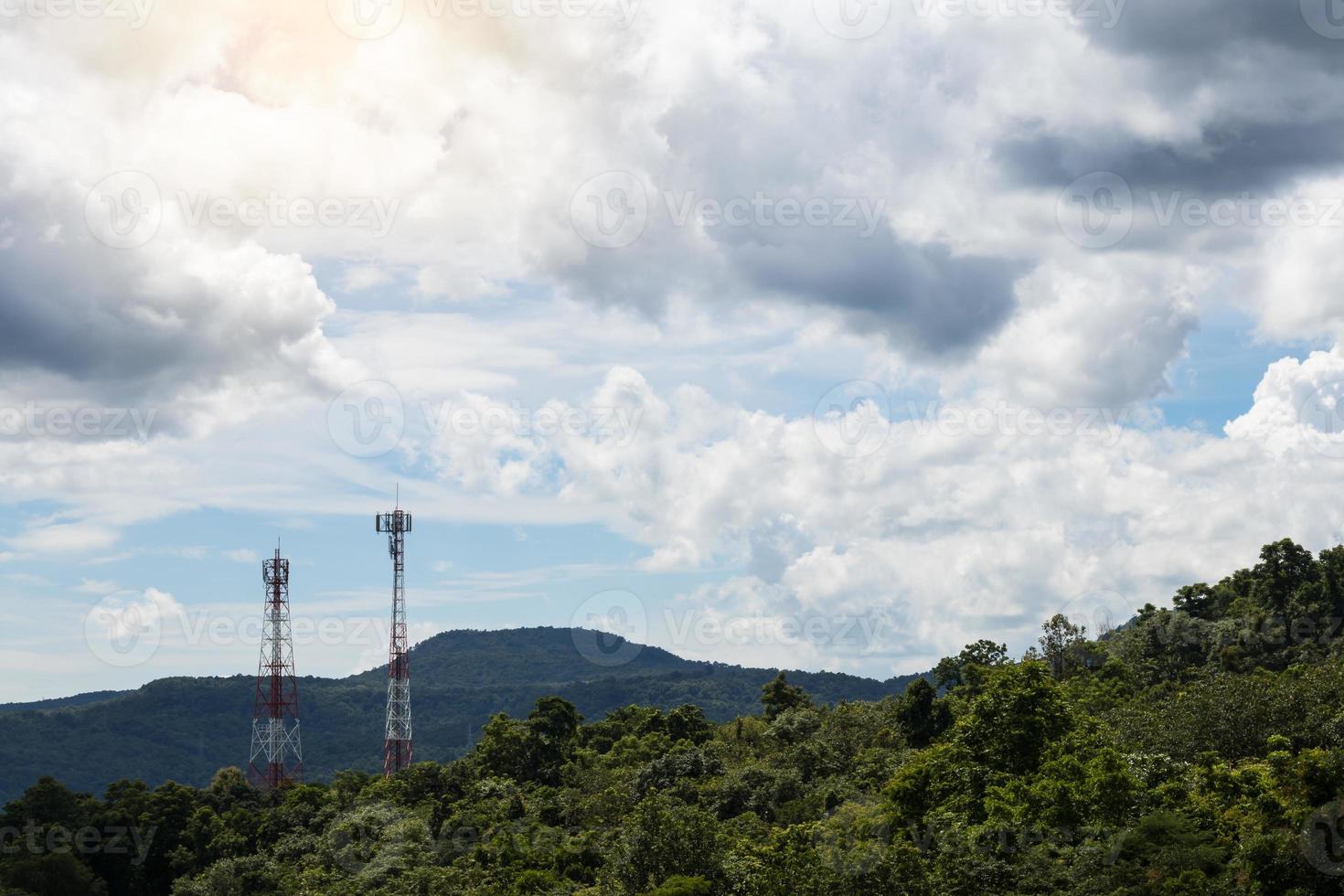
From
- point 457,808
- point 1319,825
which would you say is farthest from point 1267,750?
point 457,808

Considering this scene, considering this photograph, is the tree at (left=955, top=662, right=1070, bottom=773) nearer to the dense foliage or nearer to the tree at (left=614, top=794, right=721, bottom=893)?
the dense foliage

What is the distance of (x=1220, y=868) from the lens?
152 ft

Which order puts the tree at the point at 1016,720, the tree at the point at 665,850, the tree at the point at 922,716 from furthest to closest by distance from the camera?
1. the tree at the point at 922,716
2. the tree at the point at 1016,720
3. the tree at the point at 665,850

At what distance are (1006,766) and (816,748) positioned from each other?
24123 mm

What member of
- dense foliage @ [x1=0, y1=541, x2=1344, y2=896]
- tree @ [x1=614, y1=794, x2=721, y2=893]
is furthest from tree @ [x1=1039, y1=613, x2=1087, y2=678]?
tree @ [x1=614, y1=794, x2=721, y2=893]

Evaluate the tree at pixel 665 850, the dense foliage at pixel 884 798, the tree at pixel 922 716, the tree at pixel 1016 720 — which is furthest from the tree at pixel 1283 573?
the tree at pixel 665 850

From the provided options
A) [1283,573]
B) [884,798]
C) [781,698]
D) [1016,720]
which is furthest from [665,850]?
[1283,573]

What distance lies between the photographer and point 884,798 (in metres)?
65.2

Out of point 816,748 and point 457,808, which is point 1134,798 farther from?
point 457,808

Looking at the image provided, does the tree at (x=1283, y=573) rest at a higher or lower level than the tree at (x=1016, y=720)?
higher

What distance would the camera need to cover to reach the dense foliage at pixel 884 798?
47.0 meters

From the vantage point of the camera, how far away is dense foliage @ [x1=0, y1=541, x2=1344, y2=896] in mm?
47031

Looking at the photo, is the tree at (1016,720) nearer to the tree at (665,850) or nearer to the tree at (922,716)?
the tree at (665,850)

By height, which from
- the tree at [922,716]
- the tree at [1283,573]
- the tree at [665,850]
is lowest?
the tree at [665,850]
